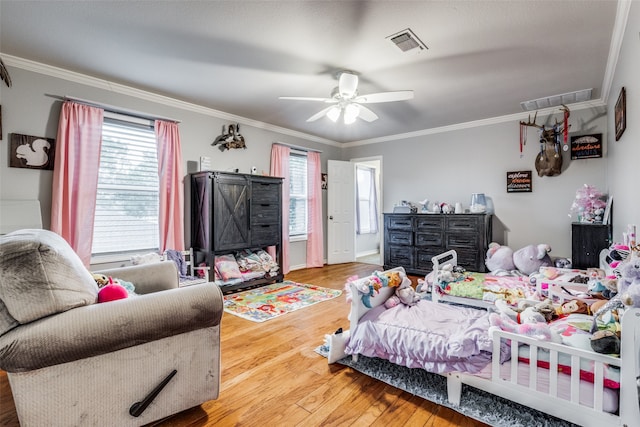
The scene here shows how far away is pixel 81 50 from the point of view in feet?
8.64

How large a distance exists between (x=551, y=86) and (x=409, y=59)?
75.0 inches

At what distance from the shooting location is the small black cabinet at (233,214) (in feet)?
12.6

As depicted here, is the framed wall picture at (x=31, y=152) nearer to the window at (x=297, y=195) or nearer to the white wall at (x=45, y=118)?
the white wall at (x=45, y=118)

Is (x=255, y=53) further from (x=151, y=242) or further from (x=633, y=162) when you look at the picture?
(x=633, y=162)

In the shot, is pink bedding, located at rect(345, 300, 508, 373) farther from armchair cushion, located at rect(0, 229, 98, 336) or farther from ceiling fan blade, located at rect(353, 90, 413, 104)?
ceiling fan blade, located at rect(353, 90, 413, 104)

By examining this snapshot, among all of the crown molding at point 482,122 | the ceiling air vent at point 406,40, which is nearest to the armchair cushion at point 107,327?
the ceiling air vent at point 406,40

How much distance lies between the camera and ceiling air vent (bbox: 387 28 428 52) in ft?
7.75

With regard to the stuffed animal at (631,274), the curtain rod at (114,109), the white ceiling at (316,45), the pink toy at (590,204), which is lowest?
the stuffed animal at (631,274)

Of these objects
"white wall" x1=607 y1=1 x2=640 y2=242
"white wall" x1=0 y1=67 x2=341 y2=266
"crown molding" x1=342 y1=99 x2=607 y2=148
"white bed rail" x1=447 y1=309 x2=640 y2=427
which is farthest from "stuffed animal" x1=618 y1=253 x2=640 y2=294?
"white wall" x1=0 y1=67 x2=341 y2=266

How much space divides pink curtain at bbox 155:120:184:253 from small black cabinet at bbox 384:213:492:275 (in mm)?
3224

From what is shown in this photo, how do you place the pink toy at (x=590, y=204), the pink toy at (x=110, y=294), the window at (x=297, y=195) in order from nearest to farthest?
1. the pink toy at (x=110, y=294)
2. the pink toy at (x=590, y=204)
3. the window at (x=297, y=195)

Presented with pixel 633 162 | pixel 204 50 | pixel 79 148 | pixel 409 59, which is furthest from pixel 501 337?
pixel 79 148

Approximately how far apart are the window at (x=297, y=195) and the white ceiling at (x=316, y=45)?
1.89 meters

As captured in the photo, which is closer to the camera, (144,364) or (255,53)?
(144,364)
